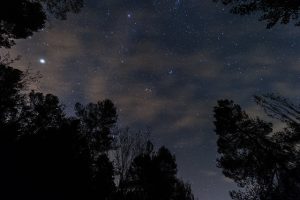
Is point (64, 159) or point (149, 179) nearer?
point (64, 159)

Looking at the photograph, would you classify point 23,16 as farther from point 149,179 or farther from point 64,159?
point 149,179

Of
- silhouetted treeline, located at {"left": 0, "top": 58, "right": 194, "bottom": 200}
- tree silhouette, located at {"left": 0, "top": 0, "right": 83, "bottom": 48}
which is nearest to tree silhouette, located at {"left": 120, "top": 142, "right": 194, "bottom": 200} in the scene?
silhouetted treeline, located at {"left": 0, "top": 58, "right": 194, "bottom": 200}

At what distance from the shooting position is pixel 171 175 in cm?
3362

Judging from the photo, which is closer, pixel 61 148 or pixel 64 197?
pixel 64 197

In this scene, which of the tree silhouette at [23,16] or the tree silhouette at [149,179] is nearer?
the tree silhouette at [23,16]

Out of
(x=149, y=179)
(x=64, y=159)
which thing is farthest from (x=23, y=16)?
(x=149, y=179)

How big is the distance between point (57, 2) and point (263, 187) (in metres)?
25.8

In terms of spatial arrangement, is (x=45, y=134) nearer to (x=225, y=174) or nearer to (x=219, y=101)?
(x=219, y=101)

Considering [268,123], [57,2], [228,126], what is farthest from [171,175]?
[57,2]

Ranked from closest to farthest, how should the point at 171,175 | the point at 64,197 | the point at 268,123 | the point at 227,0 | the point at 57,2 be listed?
the point at 227,0
the point at 57,2
the point at 64,197
the point at 268,123
the point at 171,175

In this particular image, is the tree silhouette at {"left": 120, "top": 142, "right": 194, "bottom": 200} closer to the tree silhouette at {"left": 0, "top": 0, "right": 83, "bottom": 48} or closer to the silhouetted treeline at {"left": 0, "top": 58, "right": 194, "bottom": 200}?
the silhouetted treeline at {"left": 0, "top": 58, "right": 194, "bottom": 200}

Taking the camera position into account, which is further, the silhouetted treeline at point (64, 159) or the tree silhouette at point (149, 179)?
the tree silhouette at point (149, 179)

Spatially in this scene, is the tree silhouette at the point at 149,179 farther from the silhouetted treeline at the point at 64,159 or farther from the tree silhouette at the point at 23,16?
the tree silhouette at the point at 23,16

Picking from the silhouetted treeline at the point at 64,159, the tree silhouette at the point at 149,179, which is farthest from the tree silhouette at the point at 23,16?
the tree silhouette at the point at 149,179
